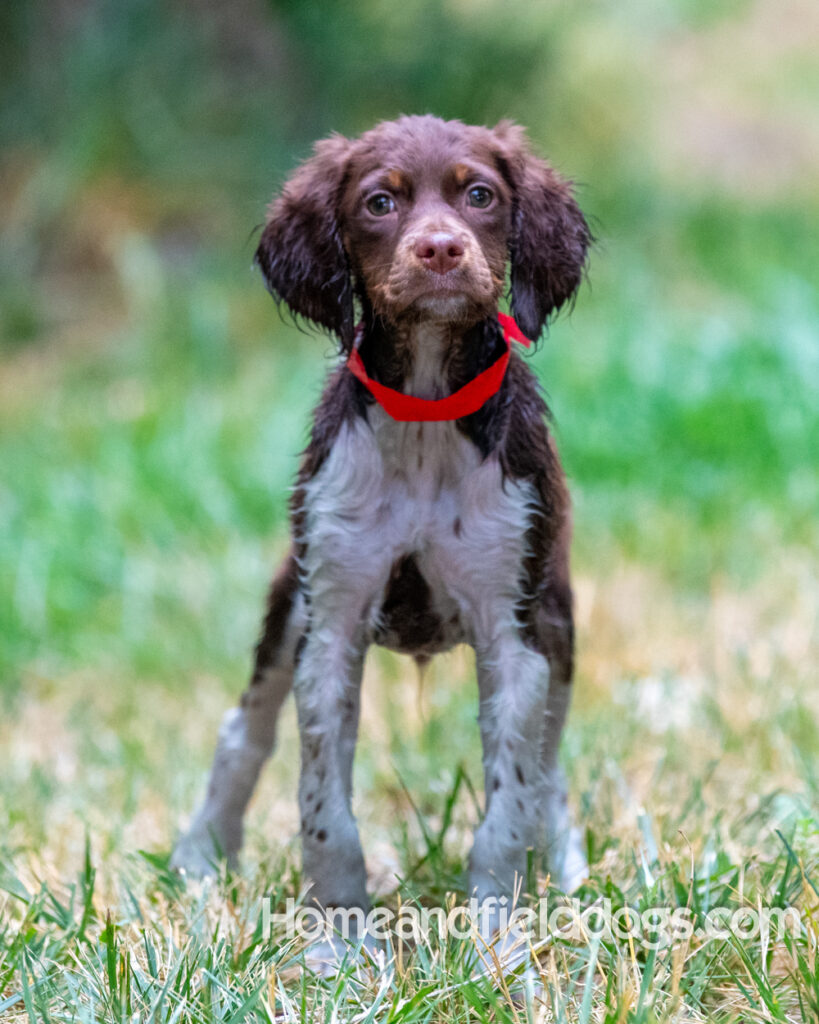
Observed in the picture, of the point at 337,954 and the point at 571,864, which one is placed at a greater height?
the point at 571,864

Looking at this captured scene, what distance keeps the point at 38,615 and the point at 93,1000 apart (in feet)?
13.9

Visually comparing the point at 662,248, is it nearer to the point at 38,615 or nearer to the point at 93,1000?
the point at 38,615

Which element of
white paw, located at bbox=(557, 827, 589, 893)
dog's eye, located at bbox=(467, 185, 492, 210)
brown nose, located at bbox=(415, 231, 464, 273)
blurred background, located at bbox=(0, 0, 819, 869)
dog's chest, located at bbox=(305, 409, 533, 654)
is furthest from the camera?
blurred background, located at bbox=(0, 0, 819, 869)

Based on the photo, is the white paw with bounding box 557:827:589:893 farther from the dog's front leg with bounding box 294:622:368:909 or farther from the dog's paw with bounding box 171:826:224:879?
the dog's paw with bounding box 171:826:224:879

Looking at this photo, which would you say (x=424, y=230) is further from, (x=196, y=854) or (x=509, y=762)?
(x=196, y=854)

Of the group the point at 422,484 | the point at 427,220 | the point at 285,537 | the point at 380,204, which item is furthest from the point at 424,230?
the point at 285,537

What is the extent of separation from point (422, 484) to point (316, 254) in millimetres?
596

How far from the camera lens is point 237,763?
13.4ft

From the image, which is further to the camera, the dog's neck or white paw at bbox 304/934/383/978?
the dog's neck

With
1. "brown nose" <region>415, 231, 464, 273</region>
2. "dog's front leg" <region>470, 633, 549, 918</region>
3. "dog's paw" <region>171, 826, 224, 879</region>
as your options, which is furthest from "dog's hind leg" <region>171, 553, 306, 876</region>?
"brown nose" <region>415, 231, 464, 273</region>

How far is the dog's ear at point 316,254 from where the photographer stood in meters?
3.42

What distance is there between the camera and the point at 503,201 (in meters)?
3.34

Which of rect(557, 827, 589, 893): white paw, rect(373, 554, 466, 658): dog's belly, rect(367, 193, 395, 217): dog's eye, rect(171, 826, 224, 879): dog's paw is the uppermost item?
rect(367, 193, 395, 217): dog's eye

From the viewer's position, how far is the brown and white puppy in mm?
3350
